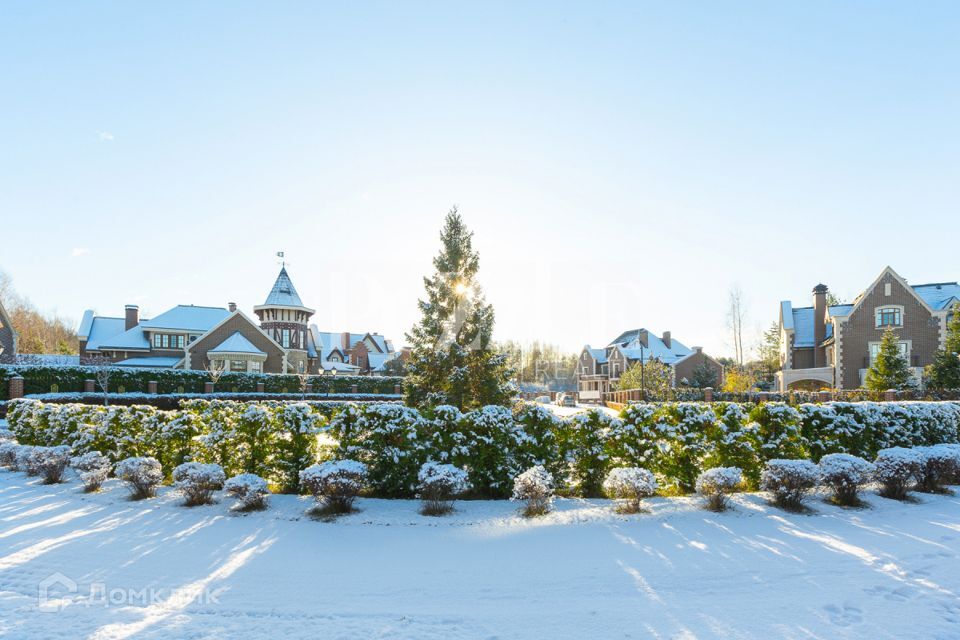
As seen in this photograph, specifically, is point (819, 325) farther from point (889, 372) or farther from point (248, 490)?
point (248, 490)

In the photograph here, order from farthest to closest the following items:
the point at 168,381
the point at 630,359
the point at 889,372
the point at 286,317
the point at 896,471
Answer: the point at 630,359 < the point at 286,317 < the point at 168,381 < the point at 889,372 < the point at 896,471

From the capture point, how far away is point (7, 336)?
37.1 meters

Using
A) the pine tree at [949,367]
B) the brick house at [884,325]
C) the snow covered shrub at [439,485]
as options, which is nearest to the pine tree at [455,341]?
the snow covered shrub at [439,485]

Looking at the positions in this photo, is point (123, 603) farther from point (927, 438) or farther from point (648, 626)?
point (927, 438)

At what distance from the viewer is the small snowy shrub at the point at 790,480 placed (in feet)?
24.8

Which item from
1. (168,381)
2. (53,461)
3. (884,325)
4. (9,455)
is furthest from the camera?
(884,325)

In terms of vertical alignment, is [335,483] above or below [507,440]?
below

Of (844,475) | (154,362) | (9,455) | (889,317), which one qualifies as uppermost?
(889,317)

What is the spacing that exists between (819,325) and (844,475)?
127 feet

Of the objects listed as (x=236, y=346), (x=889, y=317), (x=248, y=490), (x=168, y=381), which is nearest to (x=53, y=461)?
(x=248, y=490)

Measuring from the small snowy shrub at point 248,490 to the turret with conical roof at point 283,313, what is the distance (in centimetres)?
3982

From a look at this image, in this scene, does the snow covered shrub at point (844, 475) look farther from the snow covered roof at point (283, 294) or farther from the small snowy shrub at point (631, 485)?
the snow covered roof at point (283, 294)

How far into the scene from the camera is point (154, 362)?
41750mm

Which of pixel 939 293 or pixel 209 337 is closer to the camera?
pixel 939 293
